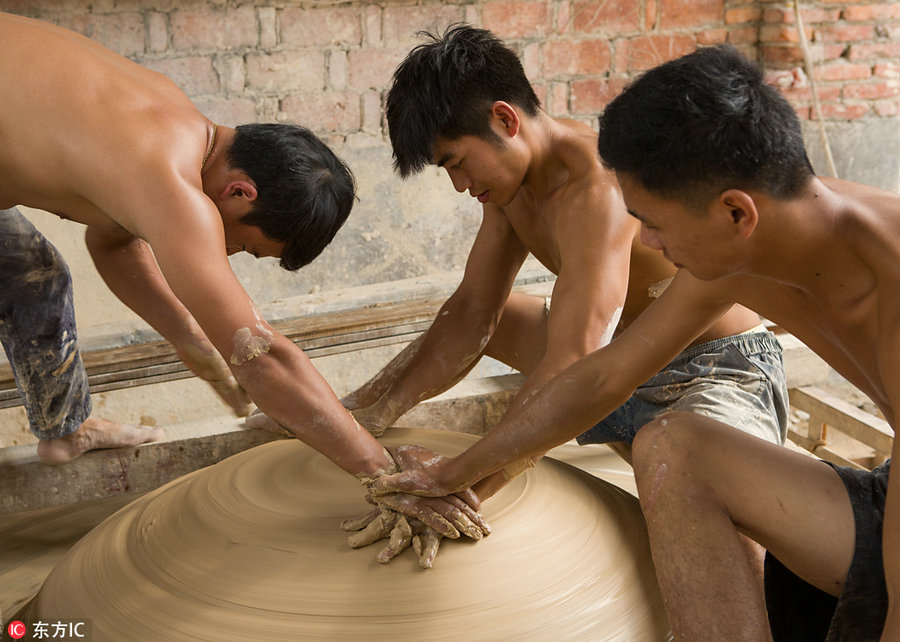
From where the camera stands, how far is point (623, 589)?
1.85m

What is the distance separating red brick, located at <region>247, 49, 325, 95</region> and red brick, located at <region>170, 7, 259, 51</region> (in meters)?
0.10

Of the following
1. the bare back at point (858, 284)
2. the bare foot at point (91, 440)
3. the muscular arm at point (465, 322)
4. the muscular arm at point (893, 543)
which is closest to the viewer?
the muscular arm at point (893, 543)

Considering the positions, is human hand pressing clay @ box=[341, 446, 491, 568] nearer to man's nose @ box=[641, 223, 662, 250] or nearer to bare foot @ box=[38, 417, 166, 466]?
man's nose @ box=[641, 223, 662, 250]

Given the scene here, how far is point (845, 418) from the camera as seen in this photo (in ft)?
9.50

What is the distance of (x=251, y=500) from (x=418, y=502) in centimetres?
40

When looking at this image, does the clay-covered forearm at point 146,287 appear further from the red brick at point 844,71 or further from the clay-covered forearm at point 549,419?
the red brick at point 844,71

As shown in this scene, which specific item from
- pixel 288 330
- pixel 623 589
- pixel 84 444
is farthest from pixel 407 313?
pixel 623 589

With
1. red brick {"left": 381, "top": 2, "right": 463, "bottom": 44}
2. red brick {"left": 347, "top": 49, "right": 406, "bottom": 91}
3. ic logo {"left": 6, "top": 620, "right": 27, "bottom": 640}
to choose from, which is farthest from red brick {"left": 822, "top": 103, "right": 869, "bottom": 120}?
ic logo {"left": 6, "top": 620, "right": 27, "bottom": 640}

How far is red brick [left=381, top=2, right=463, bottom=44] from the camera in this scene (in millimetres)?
4441

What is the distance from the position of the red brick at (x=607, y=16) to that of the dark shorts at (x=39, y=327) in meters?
3.20

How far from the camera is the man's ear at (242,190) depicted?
2.21 meters

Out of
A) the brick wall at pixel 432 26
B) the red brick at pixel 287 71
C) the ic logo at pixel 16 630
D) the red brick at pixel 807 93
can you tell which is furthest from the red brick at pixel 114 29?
the red brick at pixel 807 93

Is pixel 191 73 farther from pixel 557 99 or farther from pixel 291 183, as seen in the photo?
pixel 291 183

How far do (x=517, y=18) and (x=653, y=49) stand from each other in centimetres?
84
